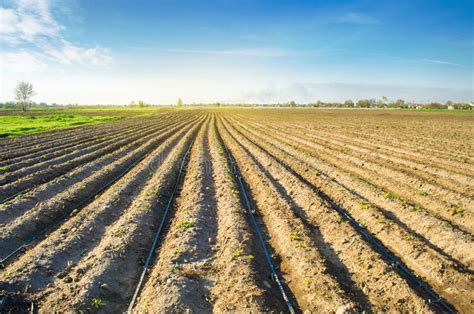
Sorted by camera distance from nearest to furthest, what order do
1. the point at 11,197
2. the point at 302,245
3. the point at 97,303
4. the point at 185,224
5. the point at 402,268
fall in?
the point at 97,303 → the point at 402,268 → the point at 302,245 → the point at 185,224 → the point at 11,197

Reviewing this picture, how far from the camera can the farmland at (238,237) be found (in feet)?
20.4

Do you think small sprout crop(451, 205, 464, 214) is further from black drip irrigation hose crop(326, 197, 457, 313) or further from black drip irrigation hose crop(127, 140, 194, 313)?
black drip irrigation hose crop(127, 140, 194, 313)

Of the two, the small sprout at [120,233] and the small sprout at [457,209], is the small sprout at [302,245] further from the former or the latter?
the small sprout at [457,209]

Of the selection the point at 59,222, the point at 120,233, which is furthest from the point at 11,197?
the point at 120,233

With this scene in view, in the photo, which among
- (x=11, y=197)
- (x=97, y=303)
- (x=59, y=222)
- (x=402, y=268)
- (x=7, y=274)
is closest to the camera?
(x=97, y=303)

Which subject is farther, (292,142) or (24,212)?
(292,142)

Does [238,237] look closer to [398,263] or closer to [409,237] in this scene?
[398,263]

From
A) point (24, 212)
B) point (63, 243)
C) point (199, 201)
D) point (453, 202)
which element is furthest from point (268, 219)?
point (24, 212)

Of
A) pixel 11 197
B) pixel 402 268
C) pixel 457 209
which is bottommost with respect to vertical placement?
pixel 402 268

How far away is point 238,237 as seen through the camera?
28.1 ft

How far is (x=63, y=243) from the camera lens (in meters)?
8.13

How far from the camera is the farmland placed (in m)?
6.22

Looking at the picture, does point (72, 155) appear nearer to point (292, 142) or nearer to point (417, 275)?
point (292, 142)

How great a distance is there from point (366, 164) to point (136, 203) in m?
11.6
